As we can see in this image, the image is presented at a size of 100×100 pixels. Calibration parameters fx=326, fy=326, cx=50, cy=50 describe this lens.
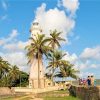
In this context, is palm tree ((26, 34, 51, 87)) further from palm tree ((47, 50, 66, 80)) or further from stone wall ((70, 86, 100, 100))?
stone wall ((70, 86, 100, 100))

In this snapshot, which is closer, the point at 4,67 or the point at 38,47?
the point at 38,47

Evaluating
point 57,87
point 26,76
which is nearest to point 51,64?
point 57,87

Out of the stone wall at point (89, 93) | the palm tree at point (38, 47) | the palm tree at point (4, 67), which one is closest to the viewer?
the stone wall at point (89, 93)

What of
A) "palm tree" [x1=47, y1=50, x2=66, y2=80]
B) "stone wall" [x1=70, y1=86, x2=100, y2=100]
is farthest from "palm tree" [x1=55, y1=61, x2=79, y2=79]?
"stone wall" [x1=70, y1=86, x2=100, y2=100]

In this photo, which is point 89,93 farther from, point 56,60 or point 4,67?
point 4,67

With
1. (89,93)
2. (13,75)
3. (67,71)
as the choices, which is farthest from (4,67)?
(89,93)

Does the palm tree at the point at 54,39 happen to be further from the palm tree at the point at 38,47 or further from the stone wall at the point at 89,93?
the stone wall at the point at 89,93

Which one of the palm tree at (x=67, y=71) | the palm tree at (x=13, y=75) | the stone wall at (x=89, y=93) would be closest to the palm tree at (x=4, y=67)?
the palm tree at (x=13, y=75)

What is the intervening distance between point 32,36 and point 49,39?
3.75m

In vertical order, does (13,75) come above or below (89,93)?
above

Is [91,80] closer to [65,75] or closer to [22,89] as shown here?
[22,89]

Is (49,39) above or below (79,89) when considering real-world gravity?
above

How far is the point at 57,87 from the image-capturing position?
181 feet

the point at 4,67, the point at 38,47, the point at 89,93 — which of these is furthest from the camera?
the point at 4,67
